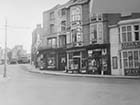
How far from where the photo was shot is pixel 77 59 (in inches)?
406

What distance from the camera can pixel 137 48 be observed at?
27.5ft

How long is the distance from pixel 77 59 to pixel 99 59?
1353 millimetres

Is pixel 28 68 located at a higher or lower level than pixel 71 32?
lower

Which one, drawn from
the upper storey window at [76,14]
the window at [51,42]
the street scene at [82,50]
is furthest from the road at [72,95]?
the window at [51,42]

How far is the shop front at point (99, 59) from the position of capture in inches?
357

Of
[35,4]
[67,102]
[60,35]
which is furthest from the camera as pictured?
[60,35]

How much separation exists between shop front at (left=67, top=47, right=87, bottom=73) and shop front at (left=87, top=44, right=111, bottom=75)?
28cm

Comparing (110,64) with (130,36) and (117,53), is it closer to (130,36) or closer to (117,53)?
(117,53)

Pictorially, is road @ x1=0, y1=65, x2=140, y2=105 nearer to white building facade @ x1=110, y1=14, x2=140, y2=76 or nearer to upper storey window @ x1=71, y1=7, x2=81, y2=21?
white building facade @ x1=110, y1=14, x2=140, y2=76

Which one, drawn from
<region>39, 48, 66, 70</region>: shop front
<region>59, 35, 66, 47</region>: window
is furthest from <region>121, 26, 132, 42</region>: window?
<region>59, 35, 66, 47</region>: window

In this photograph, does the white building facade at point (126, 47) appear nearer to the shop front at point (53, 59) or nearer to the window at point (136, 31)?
the window at point (136, 31)

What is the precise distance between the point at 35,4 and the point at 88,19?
273 inches

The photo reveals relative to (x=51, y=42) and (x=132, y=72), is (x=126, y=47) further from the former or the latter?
(x=51, y=42)

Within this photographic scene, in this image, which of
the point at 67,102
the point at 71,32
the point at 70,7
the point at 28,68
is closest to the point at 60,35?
the point at 71,32
